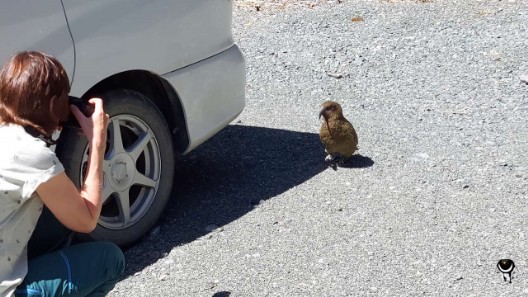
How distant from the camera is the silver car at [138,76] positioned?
14.6 ft

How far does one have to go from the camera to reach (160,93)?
209 inches

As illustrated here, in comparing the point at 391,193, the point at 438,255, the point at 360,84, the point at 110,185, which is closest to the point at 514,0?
the point at 360,84

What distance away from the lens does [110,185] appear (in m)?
4.78

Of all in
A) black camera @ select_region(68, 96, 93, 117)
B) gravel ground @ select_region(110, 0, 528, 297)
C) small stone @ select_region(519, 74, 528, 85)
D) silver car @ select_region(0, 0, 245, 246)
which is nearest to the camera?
black camera @ select_region(68, 96, 93, 117)

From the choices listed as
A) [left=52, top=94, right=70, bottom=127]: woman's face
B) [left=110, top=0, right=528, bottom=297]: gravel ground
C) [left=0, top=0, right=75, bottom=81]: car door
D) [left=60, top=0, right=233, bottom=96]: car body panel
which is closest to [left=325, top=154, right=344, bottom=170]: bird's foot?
[left=110, top=0, right=528, bottom=297]: gravel ground

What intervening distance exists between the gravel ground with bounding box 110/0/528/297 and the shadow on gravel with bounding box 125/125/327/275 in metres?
0.01

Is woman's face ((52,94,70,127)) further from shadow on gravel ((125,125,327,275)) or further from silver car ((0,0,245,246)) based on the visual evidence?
shadow on gravel ((125,125,327,275))

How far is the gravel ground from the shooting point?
185 inches

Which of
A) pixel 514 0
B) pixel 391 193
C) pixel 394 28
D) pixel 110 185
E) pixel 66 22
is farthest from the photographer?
pixel 514 0

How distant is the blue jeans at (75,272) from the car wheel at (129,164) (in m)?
0.94

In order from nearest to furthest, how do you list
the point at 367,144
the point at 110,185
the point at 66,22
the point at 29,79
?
the point at 29,79 < the point at 66,22 < the point at 110,185 < the point at 367,144

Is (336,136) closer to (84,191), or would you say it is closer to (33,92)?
(84,191)

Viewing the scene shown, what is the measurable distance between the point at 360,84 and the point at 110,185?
377 centimetres

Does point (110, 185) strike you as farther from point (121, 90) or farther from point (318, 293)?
point (318, 293)
